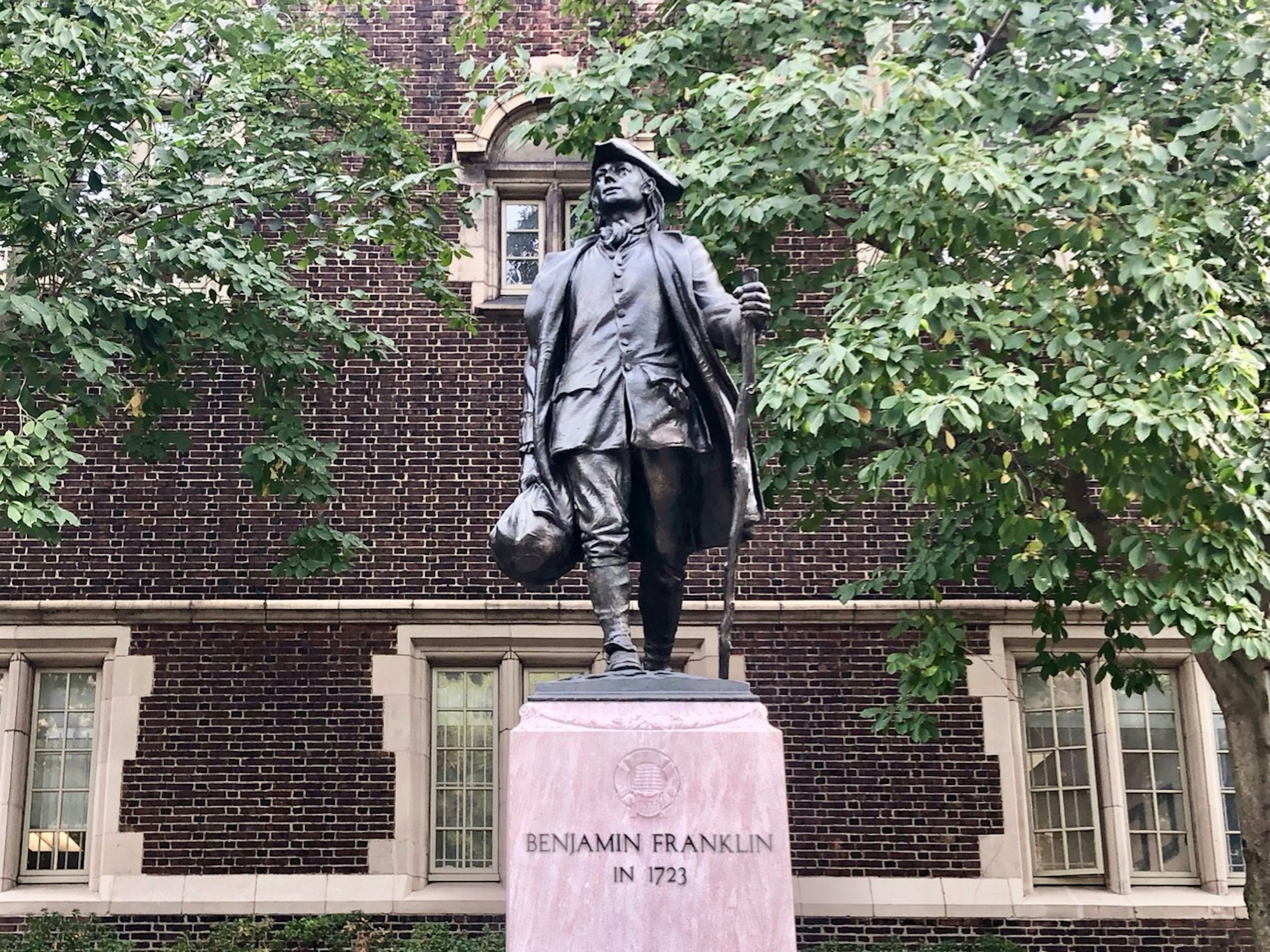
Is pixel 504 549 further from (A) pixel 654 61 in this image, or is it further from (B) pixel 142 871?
(B) pixel 142 871

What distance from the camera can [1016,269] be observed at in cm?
845

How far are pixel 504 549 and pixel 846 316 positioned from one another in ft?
11.1

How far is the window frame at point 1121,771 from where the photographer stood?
38.0ft

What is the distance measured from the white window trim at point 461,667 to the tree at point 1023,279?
8.63ft

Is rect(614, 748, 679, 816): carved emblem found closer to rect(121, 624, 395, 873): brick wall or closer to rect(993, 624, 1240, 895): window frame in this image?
rect(121, 624, 395, 873): brick wall

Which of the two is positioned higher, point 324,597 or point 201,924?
point 324,597

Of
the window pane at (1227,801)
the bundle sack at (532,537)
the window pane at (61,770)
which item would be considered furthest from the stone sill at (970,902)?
the bundle sack at (532,537)

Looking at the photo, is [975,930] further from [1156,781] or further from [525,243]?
[525,243]

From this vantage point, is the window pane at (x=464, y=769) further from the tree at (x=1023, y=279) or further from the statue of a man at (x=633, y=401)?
the statue of a man at (x=633, y=401)

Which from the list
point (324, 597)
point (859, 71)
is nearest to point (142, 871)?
point (324, 597)

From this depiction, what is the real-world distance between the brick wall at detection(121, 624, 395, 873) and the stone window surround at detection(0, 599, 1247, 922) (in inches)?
4.5

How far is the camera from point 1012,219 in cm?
816

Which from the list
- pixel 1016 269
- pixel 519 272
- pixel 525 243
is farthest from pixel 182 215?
pixel 1016 269

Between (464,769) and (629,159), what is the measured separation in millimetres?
7322
